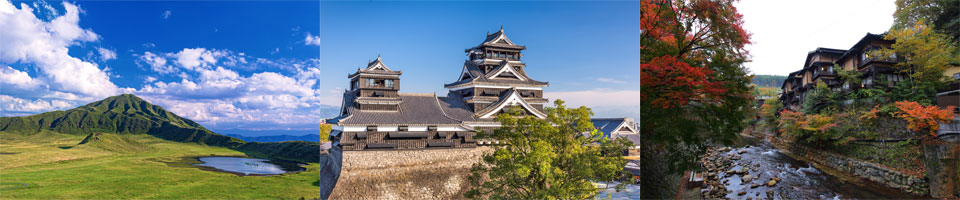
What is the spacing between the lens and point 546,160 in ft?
12.2

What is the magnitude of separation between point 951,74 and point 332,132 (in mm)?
7269

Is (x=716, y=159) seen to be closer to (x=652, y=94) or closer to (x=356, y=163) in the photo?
(x=652, y=94)

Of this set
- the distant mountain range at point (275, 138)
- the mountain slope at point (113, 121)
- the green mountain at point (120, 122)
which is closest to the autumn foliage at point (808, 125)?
the distant mountain range at point (275, 138)

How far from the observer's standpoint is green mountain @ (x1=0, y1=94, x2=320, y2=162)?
3.86 metres

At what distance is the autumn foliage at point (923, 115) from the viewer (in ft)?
16.8

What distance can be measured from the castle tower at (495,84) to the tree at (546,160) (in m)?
0.15

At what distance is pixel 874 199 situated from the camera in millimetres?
5637

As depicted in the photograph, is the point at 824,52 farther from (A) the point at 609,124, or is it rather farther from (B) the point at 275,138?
(B) the point at 275,138

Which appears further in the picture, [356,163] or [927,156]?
[927,156]

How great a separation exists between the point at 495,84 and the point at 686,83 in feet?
6.43

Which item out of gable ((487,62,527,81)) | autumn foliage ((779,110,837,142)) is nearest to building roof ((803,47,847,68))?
autumn foliage ((779,110,837,142))

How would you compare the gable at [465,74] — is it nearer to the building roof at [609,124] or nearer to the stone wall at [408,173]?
the stone wall at [408,173]

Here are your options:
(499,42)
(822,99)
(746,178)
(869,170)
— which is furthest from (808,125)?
(499,42)

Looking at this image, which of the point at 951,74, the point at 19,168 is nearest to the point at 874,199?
the point at 951,74
